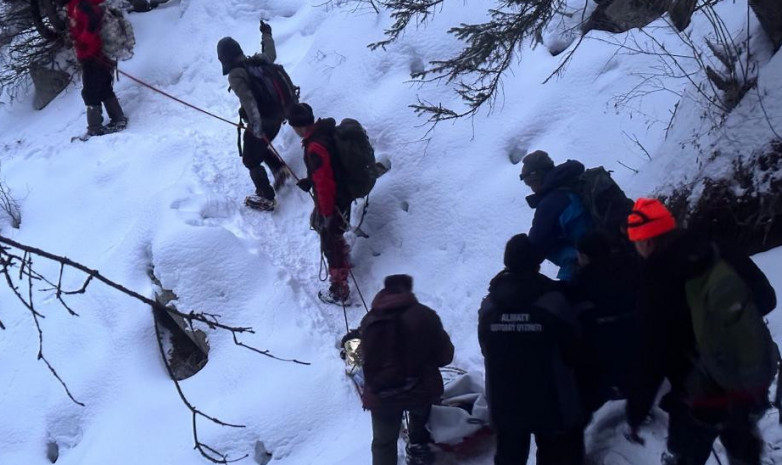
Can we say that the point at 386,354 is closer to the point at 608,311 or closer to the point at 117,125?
the point at 608,311

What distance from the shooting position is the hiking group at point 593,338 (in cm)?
298

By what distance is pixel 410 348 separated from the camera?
403 cm

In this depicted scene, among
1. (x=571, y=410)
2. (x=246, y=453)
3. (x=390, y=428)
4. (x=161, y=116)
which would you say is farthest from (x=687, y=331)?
(x=161, y=116)

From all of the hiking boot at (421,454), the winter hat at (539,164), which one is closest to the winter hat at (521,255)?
the winter hat at (539,164)

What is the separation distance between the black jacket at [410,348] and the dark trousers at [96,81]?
6692 mm

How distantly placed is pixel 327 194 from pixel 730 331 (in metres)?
3.82

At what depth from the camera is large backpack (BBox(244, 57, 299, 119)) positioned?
7.09 meters

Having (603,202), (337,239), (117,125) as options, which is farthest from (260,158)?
(603,202)

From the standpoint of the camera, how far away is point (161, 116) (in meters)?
9.70

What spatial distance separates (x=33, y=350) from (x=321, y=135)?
12.8 ft

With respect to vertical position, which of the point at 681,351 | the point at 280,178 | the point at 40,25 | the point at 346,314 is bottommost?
the point at 346,314

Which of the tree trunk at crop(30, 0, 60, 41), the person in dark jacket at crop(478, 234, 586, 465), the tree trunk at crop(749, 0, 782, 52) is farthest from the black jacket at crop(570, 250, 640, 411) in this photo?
the tree trunk at crop(30, 0, 60, 41)

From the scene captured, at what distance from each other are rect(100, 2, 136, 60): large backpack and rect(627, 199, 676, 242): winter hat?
8002 mm

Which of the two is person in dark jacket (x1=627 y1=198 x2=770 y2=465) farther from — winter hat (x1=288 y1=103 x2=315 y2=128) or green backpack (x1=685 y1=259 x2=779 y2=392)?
winter hat (x1=288 y1=103 x2=315 y2=128)
